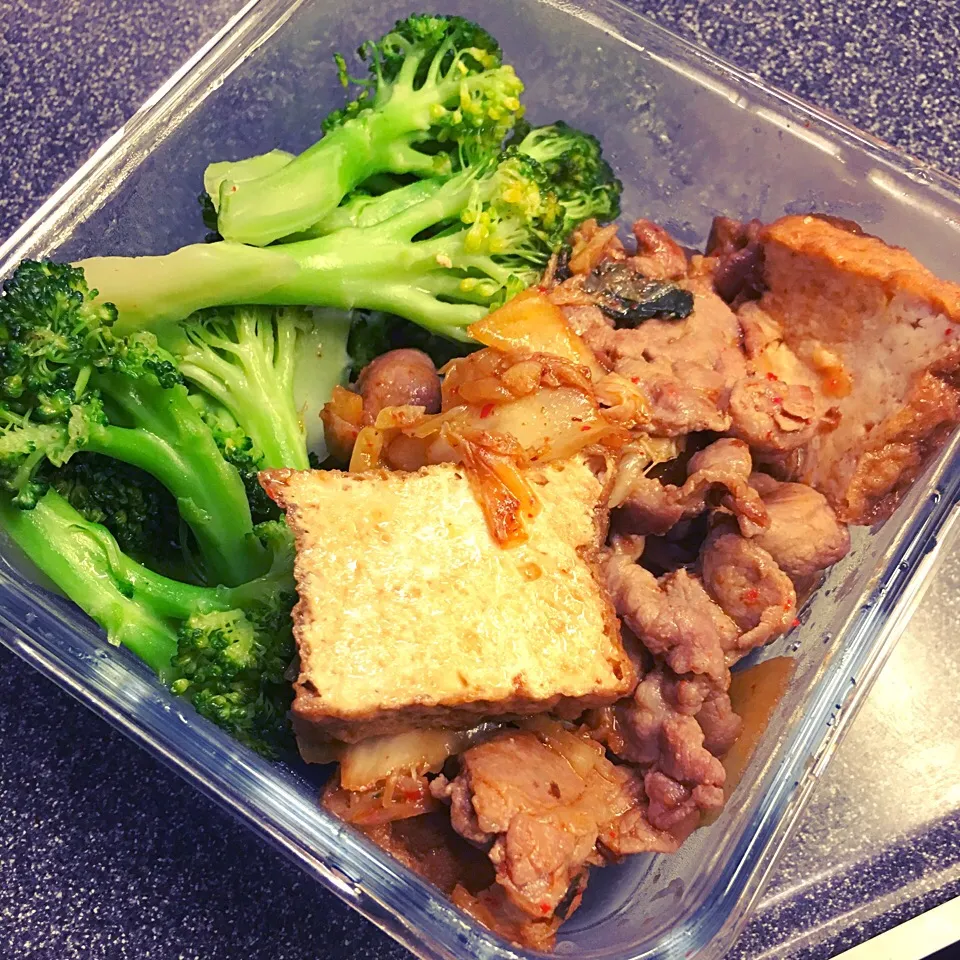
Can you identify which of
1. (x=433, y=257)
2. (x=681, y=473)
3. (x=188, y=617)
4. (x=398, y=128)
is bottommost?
(x=188, y=617)

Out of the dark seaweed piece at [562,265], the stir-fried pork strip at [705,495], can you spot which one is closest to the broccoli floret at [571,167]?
the dark seaweed piece at [562,265]

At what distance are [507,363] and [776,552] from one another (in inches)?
25.1

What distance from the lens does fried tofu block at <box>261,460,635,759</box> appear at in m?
1.57

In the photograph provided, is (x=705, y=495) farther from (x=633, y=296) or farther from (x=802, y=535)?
(x=633, y=296)

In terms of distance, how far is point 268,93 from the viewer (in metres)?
2.33

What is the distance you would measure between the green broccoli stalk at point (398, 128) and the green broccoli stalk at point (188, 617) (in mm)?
694

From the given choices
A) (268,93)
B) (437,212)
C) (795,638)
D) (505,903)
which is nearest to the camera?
(505,903)

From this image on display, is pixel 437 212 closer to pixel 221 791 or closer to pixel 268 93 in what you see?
pixel 268 93

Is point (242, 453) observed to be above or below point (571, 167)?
below

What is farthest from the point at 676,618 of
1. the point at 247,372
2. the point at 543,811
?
the point at 247,372

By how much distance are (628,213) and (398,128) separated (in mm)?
687

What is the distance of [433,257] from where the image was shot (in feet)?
6.74

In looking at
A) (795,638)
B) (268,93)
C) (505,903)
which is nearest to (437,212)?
(268,93)

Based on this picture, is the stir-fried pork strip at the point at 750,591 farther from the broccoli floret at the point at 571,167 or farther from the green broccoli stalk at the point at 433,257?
the broccoli floret at the point at 571,167
